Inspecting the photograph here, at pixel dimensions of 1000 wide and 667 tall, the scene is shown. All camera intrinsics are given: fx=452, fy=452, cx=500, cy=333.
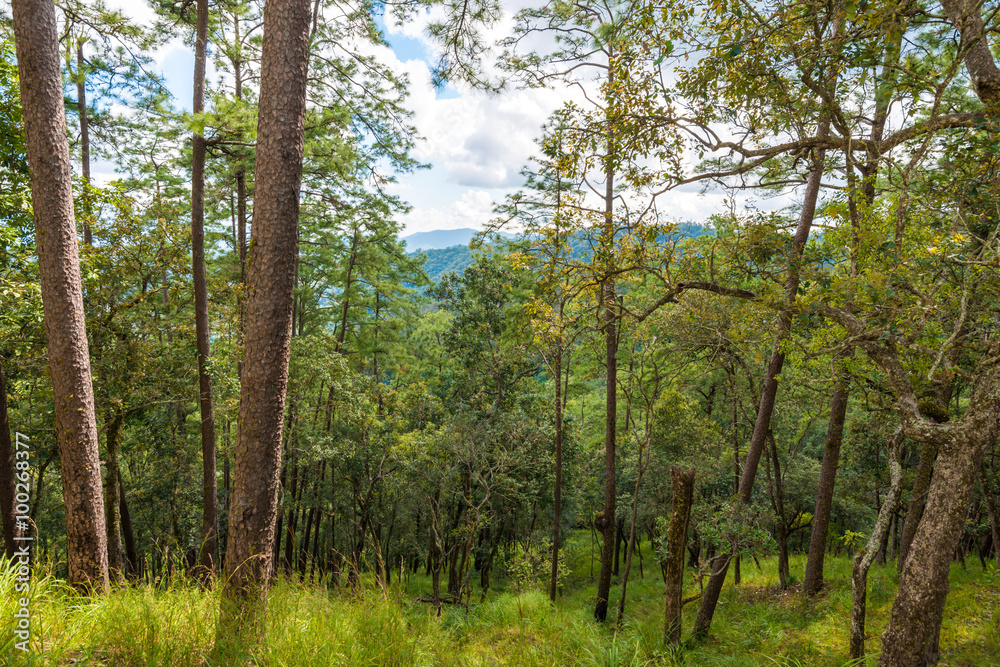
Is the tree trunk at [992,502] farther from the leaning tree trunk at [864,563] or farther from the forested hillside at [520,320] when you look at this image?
the leaning tree trunk at [864,563]

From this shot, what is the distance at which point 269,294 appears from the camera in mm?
3363

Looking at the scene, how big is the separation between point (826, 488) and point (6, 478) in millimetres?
12068

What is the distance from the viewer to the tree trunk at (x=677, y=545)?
16.0ft

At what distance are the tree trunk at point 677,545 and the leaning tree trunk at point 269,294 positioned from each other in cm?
389

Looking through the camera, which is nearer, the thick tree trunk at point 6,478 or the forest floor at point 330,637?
the forest floor at point 330,637

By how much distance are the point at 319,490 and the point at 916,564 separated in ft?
51.0

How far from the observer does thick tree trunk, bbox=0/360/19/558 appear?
5227 millimetres

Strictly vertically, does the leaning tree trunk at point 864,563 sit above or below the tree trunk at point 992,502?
above

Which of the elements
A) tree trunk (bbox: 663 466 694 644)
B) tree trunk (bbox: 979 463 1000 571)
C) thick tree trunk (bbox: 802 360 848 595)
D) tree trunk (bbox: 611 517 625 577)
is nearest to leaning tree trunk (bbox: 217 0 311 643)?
tree trunk (bbox: 663 466 694 644)

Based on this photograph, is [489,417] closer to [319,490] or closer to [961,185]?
[319,490]

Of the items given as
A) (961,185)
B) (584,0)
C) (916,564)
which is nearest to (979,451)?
(916,564)

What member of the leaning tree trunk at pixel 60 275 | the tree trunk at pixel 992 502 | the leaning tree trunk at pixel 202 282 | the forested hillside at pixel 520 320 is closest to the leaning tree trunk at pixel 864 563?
the forested hillside at pixel 520 320

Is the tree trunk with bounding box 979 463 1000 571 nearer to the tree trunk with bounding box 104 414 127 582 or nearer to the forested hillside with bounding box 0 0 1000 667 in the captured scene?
the forested hillside with bounding box 0 0 1000 667

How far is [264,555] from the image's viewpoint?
3318 mm
